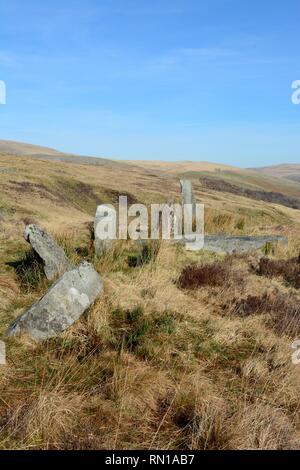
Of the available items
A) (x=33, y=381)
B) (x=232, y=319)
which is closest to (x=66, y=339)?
(x=33, y=381)

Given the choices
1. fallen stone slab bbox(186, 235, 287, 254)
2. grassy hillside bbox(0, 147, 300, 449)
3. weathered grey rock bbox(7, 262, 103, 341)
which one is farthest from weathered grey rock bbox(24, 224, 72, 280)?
fallen stone slab bbox(186, 235, 287, 254)

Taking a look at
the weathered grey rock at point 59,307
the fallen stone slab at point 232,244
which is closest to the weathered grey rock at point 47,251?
the weathered grey rock at point 59,307

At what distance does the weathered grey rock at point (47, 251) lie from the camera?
7531 mm

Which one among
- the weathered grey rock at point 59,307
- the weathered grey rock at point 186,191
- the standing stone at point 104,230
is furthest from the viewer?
the weathered grey rock at point 186,191

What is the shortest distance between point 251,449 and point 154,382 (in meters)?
1.38

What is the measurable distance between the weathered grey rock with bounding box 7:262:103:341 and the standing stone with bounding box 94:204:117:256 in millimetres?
3268

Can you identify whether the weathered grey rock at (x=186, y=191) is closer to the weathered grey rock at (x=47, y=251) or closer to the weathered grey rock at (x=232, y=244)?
the weathered grey rock at (x=232, y=244)

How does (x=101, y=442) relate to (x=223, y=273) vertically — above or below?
below

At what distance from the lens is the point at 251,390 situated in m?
4.89

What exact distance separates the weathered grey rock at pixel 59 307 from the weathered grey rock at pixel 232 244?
5602mm

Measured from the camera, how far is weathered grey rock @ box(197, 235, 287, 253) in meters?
11.3

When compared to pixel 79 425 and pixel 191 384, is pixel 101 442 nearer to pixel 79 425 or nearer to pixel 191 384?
pixel 79 425

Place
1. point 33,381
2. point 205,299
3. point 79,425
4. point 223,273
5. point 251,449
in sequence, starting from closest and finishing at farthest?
point 251,449 → point 79,425 → point 33,381 → point 205,299 → point 223,273

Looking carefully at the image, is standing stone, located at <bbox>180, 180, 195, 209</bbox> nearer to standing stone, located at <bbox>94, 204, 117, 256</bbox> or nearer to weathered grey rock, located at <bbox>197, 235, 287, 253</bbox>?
weathered grey rock, located at <bbox>197, 235, 287, 253</bbox>
